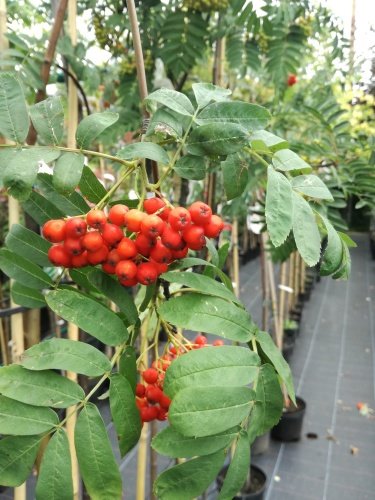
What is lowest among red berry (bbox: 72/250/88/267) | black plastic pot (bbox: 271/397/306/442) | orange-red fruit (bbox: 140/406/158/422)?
→ black plastic pot (bbox: 271/397/306/442)

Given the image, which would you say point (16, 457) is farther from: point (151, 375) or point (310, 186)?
point (310, 186)

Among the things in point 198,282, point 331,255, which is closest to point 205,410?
point 198,282

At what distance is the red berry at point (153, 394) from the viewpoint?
65 cm

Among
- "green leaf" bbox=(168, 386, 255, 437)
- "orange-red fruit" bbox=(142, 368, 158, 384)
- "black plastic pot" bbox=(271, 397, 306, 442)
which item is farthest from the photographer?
"black plastic pot" bbox=(271, 397, 306, 442)

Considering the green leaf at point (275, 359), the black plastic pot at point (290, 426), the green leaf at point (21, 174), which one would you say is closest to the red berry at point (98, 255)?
the green leaf at point (21, 174)

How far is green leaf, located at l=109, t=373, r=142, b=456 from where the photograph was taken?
54 centimetres

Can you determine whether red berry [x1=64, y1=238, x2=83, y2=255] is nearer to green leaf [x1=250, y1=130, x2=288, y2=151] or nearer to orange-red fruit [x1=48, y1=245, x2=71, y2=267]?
orange-red fruit [x1=48, y1=245, x2=71, y2=267]

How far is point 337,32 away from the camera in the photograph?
1.57 meters

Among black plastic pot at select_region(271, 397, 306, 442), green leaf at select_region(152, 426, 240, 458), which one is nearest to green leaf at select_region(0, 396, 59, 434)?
green leaf at select_region(152, 426, 240, 458)

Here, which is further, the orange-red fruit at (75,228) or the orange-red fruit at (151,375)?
the orange-red fruit at (151,375)

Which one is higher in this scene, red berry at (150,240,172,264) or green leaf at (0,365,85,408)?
red berry at (150,240,172,264)

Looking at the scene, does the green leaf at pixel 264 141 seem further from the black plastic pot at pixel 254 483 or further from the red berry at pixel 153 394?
the black plastic pot at pixel 254 483

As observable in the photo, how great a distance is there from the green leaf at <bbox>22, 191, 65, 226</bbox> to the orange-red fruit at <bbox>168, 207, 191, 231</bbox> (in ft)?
0.61

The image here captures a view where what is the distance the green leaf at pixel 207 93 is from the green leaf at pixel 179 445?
38 centimetres
